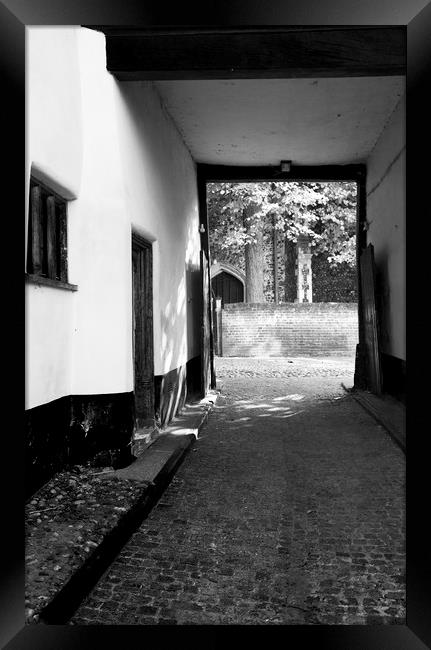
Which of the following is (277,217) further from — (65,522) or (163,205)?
(65,522)

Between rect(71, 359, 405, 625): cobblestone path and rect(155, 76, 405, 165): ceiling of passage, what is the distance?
4234mm

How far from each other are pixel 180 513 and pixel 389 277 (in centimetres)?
552

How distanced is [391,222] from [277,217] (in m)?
13.0

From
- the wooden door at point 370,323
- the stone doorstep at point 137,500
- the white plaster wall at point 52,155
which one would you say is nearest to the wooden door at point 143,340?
the stone doorstep at point 137,500

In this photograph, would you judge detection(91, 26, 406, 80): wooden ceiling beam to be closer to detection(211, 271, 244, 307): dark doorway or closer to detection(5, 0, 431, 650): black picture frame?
detection(5, 0, 431, 650): black picture frame

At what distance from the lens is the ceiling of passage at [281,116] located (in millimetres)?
5918

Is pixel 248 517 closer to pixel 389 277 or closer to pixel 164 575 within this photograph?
pixel 164 575

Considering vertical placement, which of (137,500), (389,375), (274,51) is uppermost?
(274,51)

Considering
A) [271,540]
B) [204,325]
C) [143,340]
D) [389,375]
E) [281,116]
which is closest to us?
[271,540]

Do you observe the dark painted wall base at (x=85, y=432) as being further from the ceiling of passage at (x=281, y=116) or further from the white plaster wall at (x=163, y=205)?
the ceiling of passage at (x=281, y=116)

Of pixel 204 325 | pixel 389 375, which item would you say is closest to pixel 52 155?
pixel 204 325
